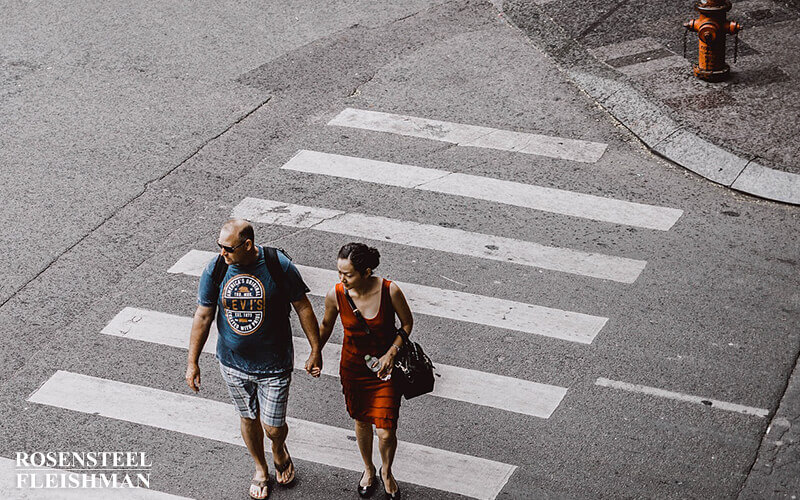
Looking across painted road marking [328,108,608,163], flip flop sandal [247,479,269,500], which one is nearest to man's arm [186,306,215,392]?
flip flop sandal [247,479,269,500]

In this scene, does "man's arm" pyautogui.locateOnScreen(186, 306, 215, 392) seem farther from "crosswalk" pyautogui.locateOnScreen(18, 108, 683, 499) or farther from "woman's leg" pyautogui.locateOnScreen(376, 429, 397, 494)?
"woman's leg" pyautogui.locateOnScreen(376, 429, 397, 494)

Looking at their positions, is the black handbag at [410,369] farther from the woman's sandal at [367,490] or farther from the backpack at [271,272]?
the woman's sandal at [367,490]

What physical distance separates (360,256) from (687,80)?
6.84m

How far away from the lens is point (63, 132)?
1177 cm

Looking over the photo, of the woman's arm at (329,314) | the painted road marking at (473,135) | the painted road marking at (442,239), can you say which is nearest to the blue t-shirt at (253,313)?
the woman's arm at (329,314)

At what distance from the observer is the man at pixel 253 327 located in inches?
249

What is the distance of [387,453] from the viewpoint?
21.6 feet

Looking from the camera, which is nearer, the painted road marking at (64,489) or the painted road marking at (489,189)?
the painted road marking at (64,489)

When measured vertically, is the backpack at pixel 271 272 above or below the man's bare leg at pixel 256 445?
above

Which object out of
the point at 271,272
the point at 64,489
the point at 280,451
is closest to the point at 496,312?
the point at 280,451

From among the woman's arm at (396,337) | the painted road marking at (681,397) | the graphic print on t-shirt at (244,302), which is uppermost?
the graphic print on t-shirt at (244,302)

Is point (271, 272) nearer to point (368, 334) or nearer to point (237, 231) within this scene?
point (237, 231)

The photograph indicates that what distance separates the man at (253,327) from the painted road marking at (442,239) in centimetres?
316

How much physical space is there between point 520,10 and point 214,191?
18.2 ft
